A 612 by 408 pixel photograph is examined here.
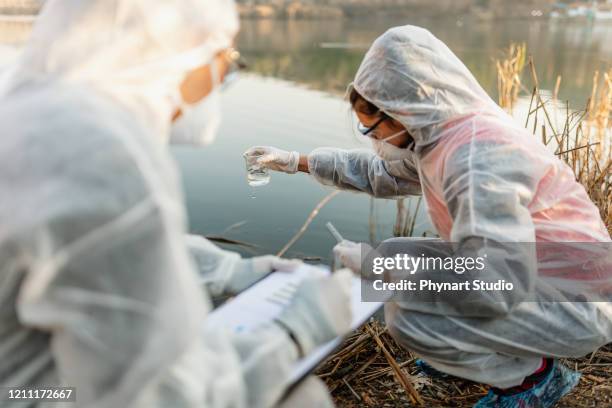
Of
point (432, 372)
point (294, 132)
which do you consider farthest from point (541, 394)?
point (294, 132)

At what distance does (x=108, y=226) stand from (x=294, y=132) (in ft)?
16.0

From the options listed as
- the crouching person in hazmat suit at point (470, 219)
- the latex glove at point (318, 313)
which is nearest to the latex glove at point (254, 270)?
the latex glove at point (318, 313)

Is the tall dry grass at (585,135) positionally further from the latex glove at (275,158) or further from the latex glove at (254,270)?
the latex glove at (254,270)

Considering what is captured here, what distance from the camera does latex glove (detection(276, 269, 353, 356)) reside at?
1.15 m

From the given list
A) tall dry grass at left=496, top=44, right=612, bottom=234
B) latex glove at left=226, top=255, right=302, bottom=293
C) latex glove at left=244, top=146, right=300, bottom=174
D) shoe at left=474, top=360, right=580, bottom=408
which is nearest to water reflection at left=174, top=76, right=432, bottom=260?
latex glove at left=244, top=146, right=300, bottom=174

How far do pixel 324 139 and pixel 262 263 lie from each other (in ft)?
13.3

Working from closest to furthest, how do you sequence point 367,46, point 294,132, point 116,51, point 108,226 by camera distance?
1. point 108,226
2. point 116,51
3. point 294,132
4. point 367,46

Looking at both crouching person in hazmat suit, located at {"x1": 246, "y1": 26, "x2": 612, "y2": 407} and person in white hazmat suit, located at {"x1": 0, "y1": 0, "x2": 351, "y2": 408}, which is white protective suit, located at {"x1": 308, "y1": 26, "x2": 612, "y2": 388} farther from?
person in white hazmat suit, located at {"x1": 0, "y1": 0, "x2": 351, "y2": 408}

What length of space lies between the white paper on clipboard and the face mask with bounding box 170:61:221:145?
406mm

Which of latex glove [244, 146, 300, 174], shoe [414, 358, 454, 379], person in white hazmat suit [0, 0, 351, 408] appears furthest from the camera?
latex glove [244, 146, 300, 174]

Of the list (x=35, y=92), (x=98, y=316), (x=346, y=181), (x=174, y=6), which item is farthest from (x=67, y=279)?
(x=346, y=181)

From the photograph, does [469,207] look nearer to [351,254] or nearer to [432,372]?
[351,254]

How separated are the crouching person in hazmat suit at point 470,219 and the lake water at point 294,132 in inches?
17.9

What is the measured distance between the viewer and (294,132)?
564 cm
